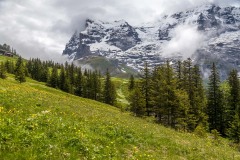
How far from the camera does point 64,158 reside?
34.1ft

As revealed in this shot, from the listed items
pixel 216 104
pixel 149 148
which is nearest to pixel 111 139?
pixel 149 148

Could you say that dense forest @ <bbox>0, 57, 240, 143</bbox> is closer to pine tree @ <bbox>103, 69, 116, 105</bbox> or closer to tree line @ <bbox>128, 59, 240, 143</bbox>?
tree line @ <bbox>128, 59, 240, 143</bbox>

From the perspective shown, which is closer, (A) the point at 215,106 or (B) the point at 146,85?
(B) the point at 146,85

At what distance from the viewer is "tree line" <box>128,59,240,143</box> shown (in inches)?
2040

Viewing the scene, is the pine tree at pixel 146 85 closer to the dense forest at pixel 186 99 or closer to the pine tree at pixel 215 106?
the dense forest at pixel 186 99

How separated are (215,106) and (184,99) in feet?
77.8

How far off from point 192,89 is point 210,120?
13.4 metres

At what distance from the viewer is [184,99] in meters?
53.7

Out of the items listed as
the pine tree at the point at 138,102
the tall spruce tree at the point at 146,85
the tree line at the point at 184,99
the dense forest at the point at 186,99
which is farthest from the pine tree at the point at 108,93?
the pine tree at the point at 138,102

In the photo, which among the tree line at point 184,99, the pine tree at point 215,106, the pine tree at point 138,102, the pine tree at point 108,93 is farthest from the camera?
Result: the pine tree at point 108,93

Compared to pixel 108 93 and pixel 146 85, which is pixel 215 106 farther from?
pixel 108 93

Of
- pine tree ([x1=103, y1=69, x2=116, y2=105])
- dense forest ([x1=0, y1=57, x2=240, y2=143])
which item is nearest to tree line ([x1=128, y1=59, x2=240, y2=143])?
dense forest ([x1=0, y1=57, x2=240, y2=143])

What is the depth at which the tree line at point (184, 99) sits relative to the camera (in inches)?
2040

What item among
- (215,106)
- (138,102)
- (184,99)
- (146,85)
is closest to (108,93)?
(215,106)
